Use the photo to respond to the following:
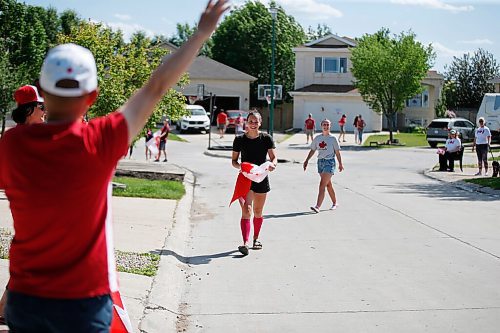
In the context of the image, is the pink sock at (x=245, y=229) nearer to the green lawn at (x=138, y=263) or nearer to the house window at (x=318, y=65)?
the green lawn at (x=138, y=263)

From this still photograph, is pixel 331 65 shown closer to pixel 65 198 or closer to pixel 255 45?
pixel 255 45

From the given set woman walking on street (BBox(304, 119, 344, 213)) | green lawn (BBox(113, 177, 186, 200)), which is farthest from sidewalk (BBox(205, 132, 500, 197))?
green lawn (BBox(113, 177, 186, 200))

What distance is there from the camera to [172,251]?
10594 millimetres

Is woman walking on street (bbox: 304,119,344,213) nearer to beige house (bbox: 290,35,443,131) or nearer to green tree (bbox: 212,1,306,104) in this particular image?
beige house (bbox: 290,35,443,131)

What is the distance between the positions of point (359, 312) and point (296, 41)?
69.4 meters

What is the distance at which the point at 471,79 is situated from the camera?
68750 millimetres

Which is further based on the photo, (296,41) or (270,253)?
(296,41)

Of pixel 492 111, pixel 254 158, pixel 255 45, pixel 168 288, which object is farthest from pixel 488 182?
pixel 255 45

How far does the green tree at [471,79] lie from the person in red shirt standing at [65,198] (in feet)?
221

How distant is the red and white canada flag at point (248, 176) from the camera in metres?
10.9

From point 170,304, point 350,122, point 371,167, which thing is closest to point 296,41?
point 350,122

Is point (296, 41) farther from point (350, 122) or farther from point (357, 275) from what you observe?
point (357, 275)

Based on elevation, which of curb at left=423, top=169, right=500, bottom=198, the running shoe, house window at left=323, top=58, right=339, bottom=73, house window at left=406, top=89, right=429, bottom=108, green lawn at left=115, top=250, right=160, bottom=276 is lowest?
curb at left=423, top=169, right=500, bottom=198

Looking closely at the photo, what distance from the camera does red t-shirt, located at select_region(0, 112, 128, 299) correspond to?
10.1ft
